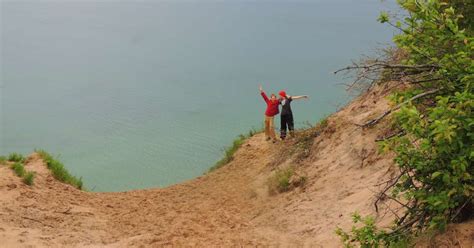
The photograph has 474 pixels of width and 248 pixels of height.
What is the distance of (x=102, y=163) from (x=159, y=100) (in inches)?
323

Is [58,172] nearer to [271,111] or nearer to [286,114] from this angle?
[271,111]

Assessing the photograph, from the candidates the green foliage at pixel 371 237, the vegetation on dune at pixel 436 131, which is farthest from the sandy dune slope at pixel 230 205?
the vegetation on dune at pixel 436 131

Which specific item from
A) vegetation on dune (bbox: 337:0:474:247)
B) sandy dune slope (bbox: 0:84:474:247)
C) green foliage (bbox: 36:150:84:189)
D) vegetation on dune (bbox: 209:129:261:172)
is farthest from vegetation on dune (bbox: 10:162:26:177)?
vegetation on dune (bbox: 337:0:474:247)

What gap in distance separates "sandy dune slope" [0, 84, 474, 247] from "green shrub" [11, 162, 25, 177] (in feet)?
0.64

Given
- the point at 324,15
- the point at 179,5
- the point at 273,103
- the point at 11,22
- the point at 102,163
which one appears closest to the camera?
the point at 273,103

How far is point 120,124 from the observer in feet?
83.6

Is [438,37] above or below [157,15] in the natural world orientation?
below

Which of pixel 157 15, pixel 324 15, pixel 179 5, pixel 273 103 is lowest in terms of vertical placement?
pixel 273 103

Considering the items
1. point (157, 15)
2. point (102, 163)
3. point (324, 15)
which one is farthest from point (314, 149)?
point (157, 15)

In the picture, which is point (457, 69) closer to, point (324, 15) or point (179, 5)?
point (324, 15)

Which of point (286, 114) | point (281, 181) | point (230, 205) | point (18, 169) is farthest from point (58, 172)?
point (286, 114)

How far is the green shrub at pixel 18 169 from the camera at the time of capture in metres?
11.1

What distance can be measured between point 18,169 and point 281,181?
564 centimetres

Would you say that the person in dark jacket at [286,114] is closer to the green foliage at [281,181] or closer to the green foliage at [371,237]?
the green foliage at [281,181]
